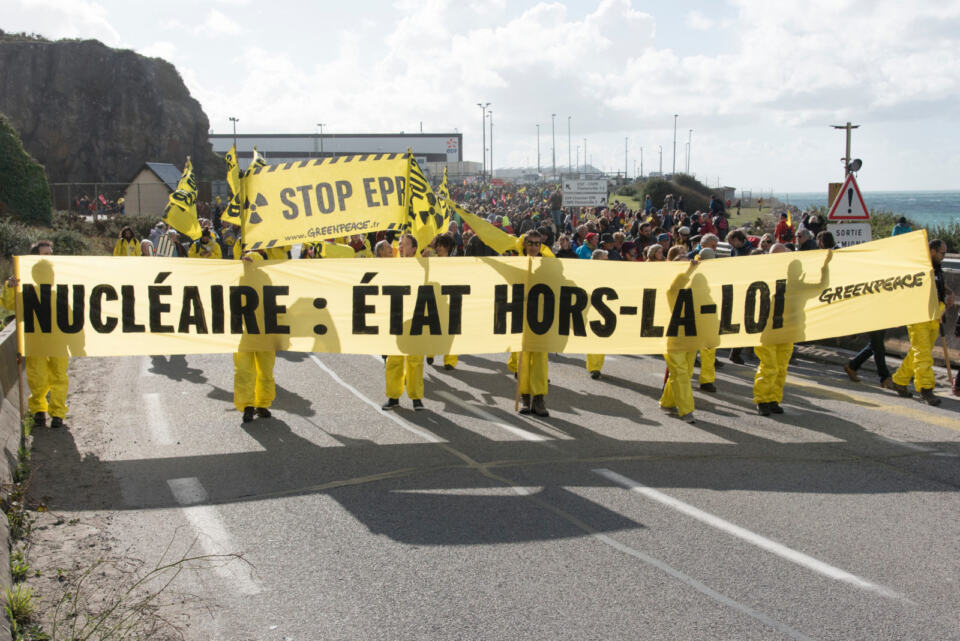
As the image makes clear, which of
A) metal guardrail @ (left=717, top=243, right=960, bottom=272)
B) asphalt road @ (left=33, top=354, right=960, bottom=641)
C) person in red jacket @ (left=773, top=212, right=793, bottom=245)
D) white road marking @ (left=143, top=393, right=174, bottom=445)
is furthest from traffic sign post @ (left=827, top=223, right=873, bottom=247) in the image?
white road marking @ (left=143, top=393, right=174, bottom=445)

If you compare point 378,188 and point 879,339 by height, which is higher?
point 378,188

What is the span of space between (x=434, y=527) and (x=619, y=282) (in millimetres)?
3777

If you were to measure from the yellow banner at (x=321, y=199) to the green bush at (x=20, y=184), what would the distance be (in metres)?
23.0

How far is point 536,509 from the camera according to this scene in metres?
6.28

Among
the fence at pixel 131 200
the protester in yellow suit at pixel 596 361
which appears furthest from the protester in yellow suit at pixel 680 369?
the fence at pixel 131 200

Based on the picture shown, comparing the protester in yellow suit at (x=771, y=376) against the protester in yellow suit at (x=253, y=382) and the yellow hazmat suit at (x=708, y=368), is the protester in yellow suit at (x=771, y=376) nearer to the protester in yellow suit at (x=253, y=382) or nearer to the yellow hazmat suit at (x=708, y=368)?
the yellow hazmat suit at (x=708, y=368)

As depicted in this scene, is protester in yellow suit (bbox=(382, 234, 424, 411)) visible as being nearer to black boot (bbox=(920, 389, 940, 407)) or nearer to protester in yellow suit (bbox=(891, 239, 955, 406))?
protester in yellow suit (bbox=(891, 239, 955, 406))

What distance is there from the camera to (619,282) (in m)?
8.80

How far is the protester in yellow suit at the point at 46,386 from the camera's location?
8406 mm

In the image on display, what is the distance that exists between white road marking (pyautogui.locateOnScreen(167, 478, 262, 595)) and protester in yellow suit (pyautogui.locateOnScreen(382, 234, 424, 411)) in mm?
2689

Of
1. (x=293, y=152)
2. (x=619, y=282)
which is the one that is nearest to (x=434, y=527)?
(x=619, y=282)

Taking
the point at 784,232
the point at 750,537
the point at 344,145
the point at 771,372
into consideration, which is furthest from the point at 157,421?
the point at 344,145

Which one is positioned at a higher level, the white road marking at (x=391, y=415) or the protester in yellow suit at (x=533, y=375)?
the protester in yellow suit at (x=533, y=375)

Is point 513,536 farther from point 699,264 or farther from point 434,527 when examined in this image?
point 699,264
